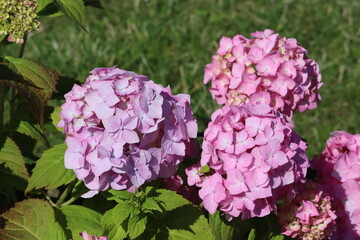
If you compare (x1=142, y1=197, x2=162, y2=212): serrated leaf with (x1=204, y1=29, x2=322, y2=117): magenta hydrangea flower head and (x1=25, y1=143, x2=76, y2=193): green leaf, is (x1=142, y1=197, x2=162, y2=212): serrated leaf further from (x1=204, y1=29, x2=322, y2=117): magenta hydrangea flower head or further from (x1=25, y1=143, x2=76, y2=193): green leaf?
(x1=204, y1=29, x2=322, y2=117): magenta hydrangea flower head

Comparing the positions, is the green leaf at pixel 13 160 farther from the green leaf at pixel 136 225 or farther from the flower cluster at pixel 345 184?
the flower cluster at pixel 345 184

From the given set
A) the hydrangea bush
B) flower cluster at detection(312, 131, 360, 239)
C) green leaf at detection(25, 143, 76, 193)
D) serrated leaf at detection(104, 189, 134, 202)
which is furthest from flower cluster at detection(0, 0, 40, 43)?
flower cluster at detection(312, 131, 360, 239)

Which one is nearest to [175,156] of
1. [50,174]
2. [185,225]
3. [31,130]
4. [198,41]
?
[185,225]

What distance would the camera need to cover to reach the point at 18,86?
70.0 inches

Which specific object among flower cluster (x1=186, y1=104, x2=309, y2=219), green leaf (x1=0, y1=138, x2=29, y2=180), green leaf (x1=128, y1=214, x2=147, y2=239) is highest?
flower cluster (x1=186, y1=104, x2=309, y2=219)

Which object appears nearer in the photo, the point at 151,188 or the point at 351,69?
the point at 151,188

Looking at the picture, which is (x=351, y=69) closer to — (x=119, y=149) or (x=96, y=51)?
(x=96, y=51)

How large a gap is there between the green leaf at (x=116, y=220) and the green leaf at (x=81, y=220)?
4.7 inches

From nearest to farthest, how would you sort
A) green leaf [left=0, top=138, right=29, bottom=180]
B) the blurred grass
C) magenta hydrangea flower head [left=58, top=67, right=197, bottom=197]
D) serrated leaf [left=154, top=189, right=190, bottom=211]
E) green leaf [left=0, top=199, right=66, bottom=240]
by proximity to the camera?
magenta hydrangea flower head [left=58, top=67, right=197, bottom=197] < serrated leaf [left=154, top=189, right=190, bottom=211] < green leaf [left=0, top=199, right=66, bottom=240] < green leaf [left=0, top=138, right=29, bottom=180] < the blurred grass

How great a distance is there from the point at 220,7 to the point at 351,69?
1210 mm

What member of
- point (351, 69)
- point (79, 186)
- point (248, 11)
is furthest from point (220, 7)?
point (79, 186)

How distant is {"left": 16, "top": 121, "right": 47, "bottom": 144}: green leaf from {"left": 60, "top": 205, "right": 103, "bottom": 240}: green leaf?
0.29 metres

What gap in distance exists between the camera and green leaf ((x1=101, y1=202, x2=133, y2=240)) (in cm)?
167

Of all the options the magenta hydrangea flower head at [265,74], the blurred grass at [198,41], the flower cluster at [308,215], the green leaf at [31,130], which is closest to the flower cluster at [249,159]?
the flower cluster at [308,215]
